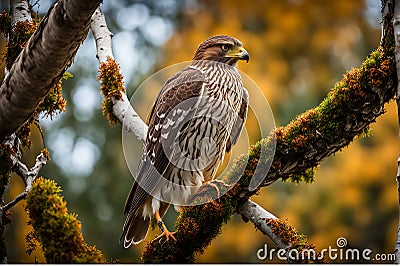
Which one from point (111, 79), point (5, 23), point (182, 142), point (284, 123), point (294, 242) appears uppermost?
point (284, 123)

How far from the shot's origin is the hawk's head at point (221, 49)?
13.2 ft

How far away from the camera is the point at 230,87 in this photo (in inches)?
153

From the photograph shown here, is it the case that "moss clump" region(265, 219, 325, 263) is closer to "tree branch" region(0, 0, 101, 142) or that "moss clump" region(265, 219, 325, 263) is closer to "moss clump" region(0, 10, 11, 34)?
"tree branch" region(0, 0, 101, 142)

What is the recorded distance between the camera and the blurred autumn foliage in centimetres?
780

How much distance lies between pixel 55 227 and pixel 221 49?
A: 2010mm

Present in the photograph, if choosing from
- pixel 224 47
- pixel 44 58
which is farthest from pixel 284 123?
pixel 44 58

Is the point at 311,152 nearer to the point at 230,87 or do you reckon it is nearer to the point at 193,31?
the point at 230,87

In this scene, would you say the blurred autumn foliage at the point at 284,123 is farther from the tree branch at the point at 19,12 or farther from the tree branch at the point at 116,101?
the tree branch at the point at 19,12

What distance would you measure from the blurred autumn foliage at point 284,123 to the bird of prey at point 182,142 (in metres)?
2.94

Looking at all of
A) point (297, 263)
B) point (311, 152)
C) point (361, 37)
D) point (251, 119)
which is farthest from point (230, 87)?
point (361, 37)

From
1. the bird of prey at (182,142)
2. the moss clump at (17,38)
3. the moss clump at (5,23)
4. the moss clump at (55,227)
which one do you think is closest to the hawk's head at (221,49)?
the bird of prey at (182,142)

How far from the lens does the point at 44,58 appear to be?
8.23ft

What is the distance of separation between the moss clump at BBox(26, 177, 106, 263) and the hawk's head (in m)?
1.82

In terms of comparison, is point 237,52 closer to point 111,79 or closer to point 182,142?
point 182,142
